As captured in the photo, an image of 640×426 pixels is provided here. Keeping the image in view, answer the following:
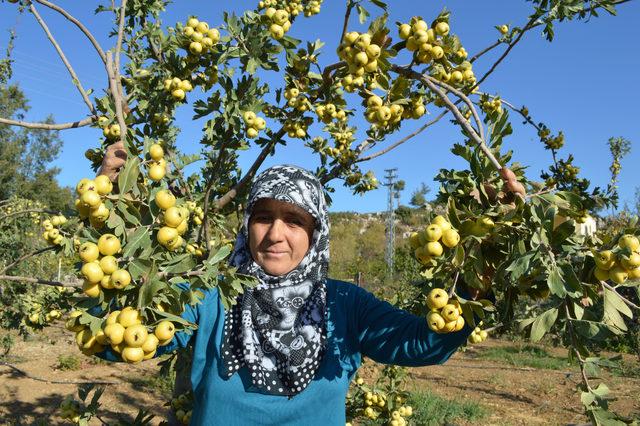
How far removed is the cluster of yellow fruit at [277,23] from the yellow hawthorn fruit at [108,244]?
1.26 metres

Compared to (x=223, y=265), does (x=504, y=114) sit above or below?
above

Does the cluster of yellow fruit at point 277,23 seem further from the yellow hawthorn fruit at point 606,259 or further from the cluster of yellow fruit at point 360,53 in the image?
the yellow hawthorn fruit at point 606,259

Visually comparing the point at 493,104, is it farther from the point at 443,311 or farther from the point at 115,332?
the point at 115,332

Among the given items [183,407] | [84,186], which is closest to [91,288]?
[84,186]

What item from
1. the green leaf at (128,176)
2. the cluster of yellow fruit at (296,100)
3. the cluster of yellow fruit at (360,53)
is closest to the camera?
the green leaf at (128,176)

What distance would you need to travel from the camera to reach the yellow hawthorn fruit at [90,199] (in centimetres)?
121

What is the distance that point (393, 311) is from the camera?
194 centimetres

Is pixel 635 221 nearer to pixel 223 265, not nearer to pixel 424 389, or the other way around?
pixel 223 265

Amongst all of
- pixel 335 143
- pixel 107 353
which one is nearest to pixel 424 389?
pixel 335 143

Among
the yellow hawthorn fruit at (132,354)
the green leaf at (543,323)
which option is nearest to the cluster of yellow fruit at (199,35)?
the yellow hawthorn fruit at (132,354)

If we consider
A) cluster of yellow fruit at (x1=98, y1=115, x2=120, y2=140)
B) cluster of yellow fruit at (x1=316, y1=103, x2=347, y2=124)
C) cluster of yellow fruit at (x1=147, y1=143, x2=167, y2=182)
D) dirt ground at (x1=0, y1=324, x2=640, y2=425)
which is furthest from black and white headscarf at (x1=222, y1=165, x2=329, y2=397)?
dirt ground at (x1=0, y1=324, x2=640, y2=425)

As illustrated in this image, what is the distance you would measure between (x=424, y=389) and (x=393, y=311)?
6.46 meters

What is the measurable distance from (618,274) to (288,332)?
115cm

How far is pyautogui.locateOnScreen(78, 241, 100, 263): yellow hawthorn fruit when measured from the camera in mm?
1196
